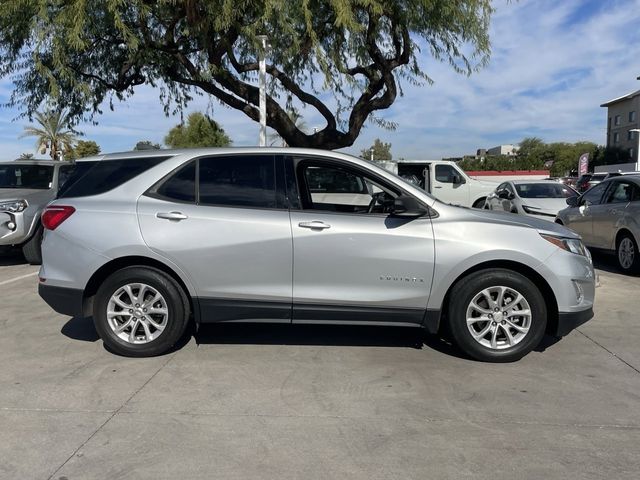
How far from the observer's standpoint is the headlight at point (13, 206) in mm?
9156

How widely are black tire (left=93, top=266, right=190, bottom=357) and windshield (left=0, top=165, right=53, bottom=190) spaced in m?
6.52

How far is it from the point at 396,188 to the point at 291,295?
1280 mm

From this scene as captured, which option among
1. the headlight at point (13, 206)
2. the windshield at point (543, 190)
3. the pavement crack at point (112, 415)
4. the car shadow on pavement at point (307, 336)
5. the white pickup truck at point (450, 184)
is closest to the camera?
the pavement crack at point (112, 415)

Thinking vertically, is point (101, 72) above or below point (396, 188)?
above

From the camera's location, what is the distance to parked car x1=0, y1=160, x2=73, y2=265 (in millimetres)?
9180

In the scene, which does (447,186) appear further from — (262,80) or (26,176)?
(26,176)

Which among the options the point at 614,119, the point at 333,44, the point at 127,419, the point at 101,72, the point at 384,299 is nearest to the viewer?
the point at 127,419

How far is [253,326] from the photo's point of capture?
19.6ft

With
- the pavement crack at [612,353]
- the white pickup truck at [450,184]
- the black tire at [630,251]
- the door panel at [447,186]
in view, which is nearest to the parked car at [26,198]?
the pavement crack at [612,353]

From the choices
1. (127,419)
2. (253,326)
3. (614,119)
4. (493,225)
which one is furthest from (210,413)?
(614,119)

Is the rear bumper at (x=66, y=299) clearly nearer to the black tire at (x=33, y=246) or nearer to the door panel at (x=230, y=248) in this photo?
the door panel at (x=230, y=248)

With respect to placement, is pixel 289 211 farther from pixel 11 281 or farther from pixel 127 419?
pixel 11 281

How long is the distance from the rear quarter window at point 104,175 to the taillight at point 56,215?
0.14 metres

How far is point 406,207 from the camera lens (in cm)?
467
